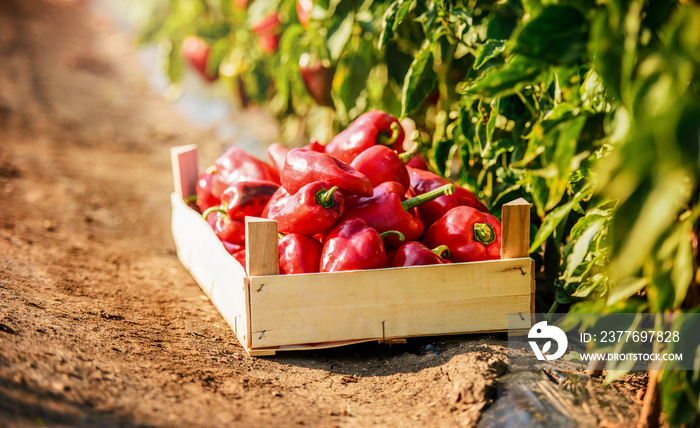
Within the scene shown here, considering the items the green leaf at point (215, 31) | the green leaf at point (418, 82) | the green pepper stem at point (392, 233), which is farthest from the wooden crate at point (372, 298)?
the green leaf at point (215, 31)

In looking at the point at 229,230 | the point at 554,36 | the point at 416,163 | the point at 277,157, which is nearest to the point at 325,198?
the point at 229,230

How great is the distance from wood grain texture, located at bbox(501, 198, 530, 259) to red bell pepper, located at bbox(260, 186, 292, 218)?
69 cm

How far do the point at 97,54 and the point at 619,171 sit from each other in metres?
8.25

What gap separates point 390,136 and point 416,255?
61 centimetres

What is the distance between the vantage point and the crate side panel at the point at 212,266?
6.46ft

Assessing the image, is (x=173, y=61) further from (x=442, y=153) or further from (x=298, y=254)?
(x=298, y=254)

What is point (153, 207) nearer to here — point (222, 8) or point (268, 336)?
point (222, 8)

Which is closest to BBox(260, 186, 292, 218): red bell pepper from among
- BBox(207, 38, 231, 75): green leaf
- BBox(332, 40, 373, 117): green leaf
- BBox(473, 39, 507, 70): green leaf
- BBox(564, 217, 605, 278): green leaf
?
BBox(473, 39, 507, 70): green leaf

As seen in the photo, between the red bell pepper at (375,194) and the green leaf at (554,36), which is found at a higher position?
the green leaf at (554,36)

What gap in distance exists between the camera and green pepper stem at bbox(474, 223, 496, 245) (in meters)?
2.05

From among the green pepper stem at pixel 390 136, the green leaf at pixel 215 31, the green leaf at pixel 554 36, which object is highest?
the green leaf at pixel 215 31

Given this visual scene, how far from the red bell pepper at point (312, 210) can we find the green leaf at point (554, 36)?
32.3 inches

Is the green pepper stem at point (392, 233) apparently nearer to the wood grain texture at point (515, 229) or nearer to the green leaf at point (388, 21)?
the wood grain texture at point (515, 229)

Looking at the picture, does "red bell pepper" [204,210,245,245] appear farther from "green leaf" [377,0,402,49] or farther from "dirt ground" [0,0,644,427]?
"green leaf" [377,0,402,49]
